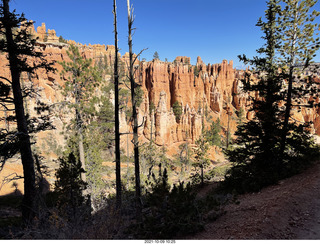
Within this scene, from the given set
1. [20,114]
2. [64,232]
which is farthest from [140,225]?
[20,114]

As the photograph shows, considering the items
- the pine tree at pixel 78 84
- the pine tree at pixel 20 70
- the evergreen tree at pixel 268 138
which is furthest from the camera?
the pine tree at pixel 78 84

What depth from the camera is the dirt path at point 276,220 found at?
4.55 meters

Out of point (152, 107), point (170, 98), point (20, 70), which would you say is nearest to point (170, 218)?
point (20, 70)

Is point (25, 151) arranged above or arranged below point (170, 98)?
below

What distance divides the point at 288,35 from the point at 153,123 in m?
43.0

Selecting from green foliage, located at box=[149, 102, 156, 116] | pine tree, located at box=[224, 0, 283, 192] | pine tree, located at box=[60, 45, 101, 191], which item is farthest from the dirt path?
green foliage, located at box=[149, 102, 156, 116]

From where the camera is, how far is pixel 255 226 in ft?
16.1

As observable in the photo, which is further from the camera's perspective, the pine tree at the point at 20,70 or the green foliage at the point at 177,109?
the green foliage at the point at 177,109

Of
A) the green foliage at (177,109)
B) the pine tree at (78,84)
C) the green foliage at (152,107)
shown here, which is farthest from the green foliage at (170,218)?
the green foliage at (177,109)

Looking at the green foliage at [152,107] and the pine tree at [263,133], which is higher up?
the green foliage at [152,107]

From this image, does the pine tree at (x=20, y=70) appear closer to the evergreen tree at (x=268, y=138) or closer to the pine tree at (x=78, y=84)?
the pine tree at (x=78, y=84)

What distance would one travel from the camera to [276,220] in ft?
16.3

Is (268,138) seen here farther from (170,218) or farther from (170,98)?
(170,98)

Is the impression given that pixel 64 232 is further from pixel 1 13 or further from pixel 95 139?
pixel 95 139
